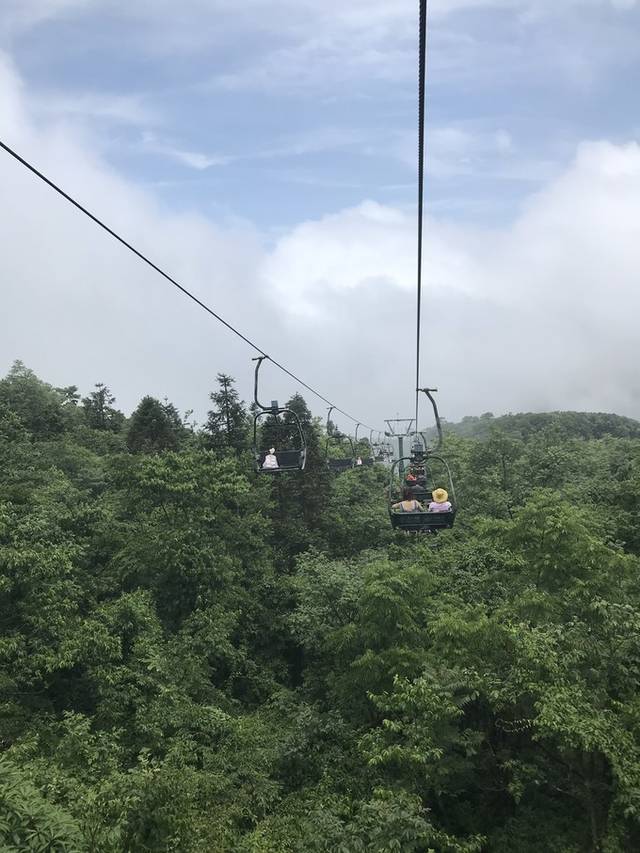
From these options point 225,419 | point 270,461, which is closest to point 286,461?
point 270,461

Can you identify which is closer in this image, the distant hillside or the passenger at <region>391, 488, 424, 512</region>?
the passenger at <region>391, 488, 424, 512</region>

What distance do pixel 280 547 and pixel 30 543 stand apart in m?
13.7

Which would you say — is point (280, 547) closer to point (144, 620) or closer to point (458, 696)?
point (144, 620)

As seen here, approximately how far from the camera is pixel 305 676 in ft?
65.1

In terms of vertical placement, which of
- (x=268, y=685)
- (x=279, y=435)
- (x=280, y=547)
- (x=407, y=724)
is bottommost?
(x=268, y=685)

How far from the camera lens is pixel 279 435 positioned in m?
30.6

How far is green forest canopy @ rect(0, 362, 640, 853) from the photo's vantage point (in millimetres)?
9578

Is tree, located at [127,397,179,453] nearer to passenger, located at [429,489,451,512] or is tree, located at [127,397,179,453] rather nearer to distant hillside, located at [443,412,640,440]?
passenger, located at [429,489,451,512]

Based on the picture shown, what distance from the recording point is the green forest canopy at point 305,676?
377 inches

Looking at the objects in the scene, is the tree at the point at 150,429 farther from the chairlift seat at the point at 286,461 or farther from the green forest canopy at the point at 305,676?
the chairlift seat at the point at 286,461

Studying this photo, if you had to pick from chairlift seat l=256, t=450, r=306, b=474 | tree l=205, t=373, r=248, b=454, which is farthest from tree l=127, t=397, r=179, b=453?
chairlift seat l=256, t=450, r=306, b=474

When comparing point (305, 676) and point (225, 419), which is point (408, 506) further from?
point (225, 419)

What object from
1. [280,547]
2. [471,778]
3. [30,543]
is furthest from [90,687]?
[280,547]

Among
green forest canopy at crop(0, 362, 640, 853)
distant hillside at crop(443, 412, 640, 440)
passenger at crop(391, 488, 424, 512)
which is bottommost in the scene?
green forest canopy at crop(0, 362, 640, 853)
